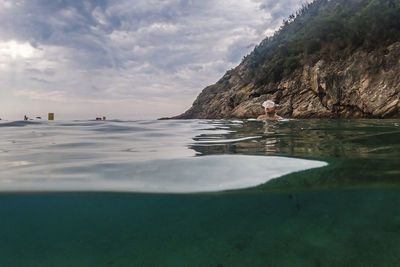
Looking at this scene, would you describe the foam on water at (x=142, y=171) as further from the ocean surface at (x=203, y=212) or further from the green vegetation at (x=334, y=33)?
the green vegetation at (x=334, y=33)

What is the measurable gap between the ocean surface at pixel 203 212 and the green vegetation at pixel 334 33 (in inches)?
1026

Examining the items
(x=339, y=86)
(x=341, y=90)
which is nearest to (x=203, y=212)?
(x=341, y=90)

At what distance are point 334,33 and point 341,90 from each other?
7925mm

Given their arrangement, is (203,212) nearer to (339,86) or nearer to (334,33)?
(339,86)

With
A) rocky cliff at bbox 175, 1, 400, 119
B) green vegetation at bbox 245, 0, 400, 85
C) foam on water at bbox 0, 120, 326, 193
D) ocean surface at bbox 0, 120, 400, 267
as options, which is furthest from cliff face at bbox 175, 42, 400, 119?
foam on water at bbox 0, 120, 326, 193

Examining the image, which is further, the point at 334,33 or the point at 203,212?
the point at 334,33

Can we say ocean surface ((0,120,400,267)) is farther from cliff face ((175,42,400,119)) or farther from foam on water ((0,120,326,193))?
cliff face ((175,42,400,119))

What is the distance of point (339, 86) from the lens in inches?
961

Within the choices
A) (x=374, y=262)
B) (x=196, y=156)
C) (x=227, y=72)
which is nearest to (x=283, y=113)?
(x=196, y=156)

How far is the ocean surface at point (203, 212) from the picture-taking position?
2078 mm

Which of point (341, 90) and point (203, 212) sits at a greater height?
point (341, 90)

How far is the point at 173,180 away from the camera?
3080mm

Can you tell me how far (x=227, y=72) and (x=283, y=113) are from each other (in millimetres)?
36352

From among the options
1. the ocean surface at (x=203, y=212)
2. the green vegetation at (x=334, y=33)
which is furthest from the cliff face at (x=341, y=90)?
the ocean surface at (x=203, y=212)
